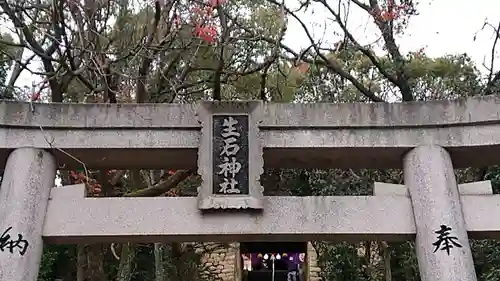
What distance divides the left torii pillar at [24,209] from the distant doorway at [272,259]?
11.7 meters

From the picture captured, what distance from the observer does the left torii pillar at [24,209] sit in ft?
15.5

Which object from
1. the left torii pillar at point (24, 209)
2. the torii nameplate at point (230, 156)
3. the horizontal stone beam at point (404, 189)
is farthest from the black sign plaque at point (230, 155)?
the left torii pillar at point (24, 209)

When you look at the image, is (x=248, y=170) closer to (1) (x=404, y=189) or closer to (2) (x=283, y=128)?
(2) (x=283, y=128)

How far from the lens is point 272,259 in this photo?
59.2 ft

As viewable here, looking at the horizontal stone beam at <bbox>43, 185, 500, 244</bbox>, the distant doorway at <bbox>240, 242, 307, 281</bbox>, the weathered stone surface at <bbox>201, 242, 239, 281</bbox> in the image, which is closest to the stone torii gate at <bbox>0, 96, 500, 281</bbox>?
the horizontal stone beam at <bbox>43, 185, 500, 244</bbox>

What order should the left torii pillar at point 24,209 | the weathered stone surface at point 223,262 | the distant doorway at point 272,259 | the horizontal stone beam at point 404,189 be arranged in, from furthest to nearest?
the distant doorway at point 272,259
the weathered stone surface at point 223,262
the horizontal stone beam at point 404,189
the left torii pillar at point 24,209

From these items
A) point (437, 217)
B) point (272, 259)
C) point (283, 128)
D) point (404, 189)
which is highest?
point (272, 259)

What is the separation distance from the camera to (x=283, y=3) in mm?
7684

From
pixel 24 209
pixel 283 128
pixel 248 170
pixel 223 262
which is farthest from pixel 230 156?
pixel 223 262

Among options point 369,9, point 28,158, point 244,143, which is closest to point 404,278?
point 369,9

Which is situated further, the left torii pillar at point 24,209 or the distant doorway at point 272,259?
the distant doorway at point 272,259

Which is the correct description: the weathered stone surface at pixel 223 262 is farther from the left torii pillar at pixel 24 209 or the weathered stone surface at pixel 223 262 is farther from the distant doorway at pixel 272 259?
the left torii pillar at pixel 24 209

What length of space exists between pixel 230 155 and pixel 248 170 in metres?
0.22

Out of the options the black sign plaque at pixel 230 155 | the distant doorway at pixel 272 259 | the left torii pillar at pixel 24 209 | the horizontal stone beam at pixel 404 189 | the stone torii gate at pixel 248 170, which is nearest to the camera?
the left torii pillar at pixel 24 209
